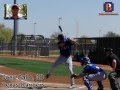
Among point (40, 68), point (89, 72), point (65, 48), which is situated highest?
point (65, 48)

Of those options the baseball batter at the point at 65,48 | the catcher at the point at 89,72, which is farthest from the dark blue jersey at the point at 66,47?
the catcher at the point at 89,72

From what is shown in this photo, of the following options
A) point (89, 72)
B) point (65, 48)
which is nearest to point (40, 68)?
point (65, 48)

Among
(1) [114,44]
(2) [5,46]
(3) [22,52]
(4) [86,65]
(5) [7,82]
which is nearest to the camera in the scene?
(4) [86,65]

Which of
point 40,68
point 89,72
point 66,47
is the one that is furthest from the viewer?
point 40,68

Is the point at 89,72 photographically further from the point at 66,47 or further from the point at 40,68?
the point at 40,68

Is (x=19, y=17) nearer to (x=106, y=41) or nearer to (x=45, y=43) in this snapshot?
(x=45, y=43)

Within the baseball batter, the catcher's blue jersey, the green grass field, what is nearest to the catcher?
the catcher's blue jersey

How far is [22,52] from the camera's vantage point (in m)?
51.9

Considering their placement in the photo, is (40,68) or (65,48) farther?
(40,68)

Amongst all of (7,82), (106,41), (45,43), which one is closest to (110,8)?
(106,41)

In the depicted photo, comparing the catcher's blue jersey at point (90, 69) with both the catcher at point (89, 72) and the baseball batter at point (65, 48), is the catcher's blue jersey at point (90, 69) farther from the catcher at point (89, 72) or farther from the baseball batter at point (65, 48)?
the baseball batter at point (65, 48)

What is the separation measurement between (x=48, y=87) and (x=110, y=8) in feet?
79.4

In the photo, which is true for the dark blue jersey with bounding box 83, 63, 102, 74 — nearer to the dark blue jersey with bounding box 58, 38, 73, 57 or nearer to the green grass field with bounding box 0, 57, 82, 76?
the dark blue jersey with bounding box 58, 38, 73, 57

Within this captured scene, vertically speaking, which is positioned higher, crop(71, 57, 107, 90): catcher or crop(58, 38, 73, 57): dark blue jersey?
crop(58, 38, 73, 57): dark blue jersey
